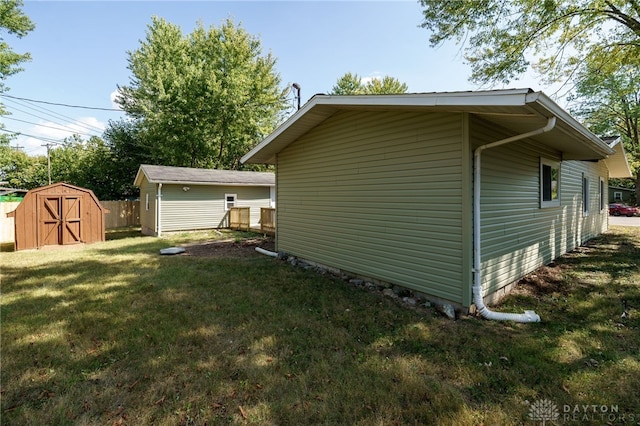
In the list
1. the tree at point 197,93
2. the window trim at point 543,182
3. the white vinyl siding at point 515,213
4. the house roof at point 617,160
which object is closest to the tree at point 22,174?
the tree at point 197,93

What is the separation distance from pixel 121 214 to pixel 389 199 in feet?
58.8

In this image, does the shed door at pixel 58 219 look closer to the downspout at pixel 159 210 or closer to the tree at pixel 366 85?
the downspout at pixel 159 210

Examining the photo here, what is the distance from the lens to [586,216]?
956cm

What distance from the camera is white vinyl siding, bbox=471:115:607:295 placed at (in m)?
4.40

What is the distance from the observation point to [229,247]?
962 centimetres

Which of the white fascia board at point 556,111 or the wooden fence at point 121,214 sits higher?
the white fascia board at point 556,111

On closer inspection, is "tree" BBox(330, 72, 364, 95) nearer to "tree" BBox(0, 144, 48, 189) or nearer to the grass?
the grass

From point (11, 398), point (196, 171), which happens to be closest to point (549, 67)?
point (11, 398)

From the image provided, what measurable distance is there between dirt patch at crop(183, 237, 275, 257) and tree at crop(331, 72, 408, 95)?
65.9ft

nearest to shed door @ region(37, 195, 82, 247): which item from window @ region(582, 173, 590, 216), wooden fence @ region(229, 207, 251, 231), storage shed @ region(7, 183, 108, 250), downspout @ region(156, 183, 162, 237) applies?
storage shed @ region(7, 183, 108, 250)

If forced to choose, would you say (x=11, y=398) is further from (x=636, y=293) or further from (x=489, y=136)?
(x=636, y=293)

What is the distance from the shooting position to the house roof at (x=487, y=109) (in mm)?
3094

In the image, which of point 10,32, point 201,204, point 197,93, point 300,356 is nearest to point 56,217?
point 201,204

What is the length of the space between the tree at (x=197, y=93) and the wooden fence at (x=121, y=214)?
5232 millimetres
